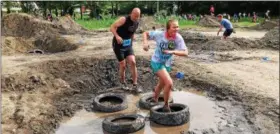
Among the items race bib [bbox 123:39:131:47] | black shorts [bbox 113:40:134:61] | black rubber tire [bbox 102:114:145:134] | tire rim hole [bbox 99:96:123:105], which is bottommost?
tire rim hole [bbox 99:96:123:105]

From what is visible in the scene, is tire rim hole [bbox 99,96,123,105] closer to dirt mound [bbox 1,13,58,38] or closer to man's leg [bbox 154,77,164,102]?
man's leg [bbox 154,77,164,102]

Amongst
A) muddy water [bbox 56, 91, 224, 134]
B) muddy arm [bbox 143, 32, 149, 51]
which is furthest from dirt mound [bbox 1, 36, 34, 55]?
muddy arm [bbox 143, 32, 149, 51]

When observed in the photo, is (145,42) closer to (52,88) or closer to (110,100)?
(110,100)

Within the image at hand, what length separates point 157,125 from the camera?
24.2 feet

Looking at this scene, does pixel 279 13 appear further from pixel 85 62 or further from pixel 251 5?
pixel 85 62

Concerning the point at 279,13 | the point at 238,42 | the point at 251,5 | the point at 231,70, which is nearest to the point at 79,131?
the point at 231,70

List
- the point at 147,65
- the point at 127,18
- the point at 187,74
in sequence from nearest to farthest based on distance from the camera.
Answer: the point at 127,18
the point at 187,74
the point at 147,65

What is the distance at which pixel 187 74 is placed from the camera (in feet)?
36.5

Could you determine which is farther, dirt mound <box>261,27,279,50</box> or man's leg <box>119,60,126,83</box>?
dirt mound <box>261,27,279,50</box>

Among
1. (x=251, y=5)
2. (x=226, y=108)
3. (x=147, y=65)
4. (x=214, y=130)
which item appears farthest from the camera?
(x=251, y=5)

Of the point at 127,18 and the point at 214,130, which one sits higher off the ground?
the point at 127,18

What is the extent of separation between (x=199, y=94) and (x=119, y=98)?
7.13 feet

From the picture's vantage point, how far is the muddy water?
7219mm

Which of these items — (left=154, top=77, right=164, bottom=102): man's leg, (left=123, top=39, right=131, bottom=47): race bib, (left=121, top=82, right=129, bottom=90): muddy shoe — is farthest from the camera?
(left=121, top=82, right=129, bottom=90): muddy shoe
